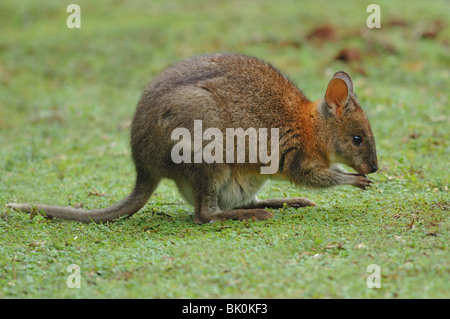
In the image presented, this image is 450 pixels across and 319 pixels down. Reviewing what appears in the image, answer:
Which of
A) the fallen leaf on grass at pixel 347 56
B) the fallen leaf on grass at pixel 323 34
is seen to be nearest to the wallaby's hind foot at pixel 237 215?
the fallen leaf on grass at pixel 347 56

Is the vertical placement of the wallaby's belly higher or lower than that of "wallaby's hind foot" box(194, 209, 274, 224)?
higher

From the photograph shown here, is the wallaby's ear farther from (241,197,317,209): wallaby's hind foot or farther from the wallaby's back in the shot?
(241,197,317,209): wallaby's hind foot

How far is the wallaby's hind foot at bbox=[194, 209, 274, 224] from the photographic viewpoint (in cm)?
553

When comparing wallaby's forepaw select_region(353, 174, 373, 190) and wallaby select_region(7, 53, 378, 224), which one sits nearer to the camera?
wallaby select_region(7, 53, 378, 224)

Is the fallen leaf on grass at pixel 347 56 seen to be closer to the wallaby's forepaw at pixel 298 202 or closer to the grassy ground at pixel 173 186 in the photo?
the grassy ground at pixel 173 186

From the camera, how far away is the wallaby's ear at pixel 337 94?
5663 mm

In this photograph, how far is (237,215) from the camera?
220 inches

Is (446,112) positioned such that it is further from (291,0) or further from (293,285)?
(291,0)

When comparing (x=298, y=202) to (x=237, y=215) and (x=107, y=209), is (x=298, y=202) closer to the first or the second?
(x=237, y=215)

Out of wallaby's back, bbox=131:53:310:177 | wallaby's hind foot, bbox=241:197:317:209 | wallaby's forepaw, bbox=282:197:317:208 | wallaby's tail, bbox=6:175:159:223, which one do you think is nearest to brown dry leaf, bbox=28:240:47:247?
wallaby's tail, bbox=6:175:159:223

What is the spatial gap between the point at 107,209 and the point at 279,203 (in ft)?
5.80

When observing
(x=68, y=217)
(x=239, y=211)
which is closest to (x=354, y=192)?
(x=239, y=211)

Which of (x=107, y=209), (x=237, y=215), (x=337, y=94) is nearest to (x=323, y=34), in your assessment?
(x=337, y=94)

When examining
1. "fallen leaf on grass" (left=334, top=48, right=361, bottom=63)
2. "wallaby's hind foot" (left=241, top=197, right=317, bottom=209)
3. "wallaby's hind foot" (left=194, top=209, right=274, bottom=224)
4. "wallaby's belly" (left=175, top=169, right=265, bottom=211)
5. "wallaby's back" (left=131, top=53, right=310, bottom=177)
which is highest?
"fallen leaf on grass" (left=334, top=48, right=361, bottom=63)
